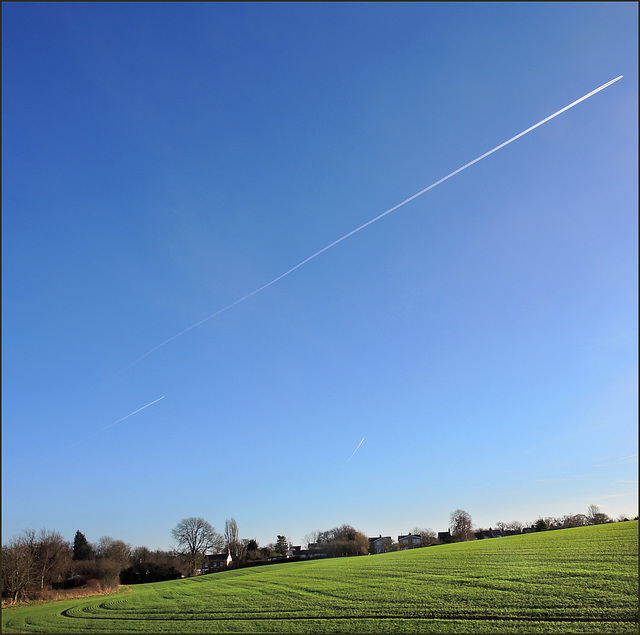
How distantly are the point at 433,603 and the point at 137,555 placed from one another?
85922mm

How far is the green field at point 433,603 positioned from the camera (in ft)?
69.4

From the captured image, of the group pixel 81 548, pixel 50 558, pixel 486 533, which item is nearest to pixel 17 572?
pixel 50 558

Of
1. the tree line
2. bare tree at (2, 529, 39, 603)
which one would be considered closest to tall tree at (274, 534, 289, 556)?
the tree line

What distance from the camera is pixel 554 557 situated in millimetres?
36469

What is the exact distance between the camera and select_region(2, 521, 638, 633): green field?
21.1 meters

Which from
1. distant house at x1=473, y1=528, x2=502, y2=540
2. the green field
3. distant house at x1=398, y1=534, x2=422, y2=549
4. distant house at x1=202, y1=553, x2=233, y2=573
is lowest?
distant house at x1=398, y1=534, x2=422, y2=549

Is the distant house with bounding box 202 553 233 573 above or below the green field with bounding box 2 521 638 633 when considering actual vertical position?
below

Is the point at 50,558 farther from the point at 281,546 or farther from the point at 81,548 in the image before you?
the point at 281,546

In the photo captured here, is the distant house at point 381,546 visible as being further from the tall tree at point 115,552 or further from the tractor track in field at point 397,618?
the tractor track in field at point 397,618

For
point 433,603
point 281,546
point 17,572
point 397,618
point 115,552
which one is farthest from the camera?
point 281,546

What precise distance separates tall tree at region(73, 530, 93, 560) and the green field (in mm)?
63825

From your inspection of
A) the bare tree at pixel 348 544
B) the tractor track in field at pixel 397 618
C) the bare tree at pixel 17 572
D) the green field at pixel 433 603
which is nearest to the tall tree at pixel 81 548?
the bare tree at pixel 17 572

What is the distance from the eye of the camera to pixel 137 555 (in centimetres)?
9094

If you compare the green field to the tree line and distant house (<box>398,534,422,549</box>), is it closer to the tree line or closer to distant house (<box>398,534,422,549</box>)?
the tree line
